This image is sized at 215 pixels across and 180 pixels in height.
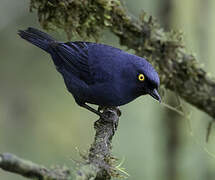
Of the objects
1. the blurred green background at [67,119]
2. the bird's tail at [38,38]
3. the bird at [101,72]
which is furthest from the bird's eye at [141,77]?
the blurred green background at [67,119]

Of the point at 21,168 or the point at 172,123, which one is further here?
the point at 172,123

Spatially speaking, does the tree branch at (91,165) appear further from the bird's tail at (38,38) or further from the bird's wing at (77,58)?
the bird's tail at (38,38)

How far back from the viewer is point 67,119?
8.92 m

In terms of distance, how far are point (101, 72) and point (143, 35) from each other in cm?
72

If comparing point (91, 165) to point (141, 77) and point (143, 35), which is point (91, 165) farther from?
point (143, 35)

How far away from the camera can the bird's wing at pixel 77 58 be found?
15.3 feet

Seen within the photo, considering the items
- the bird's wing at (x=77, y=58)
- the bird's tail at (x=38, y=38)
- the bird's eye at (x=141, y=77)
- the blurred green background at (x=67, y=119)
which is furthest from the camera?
the blurred green background at (x=67, y=119)

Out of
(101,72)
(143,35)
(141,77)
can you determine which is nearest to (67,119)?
(101,72)

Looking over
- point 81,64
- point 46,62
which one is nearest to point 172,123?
point 81,64

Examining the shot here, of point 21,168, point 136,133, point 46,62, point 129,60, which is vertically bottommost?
point 21,168

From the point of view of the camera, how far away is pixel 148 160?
9641 millimetres

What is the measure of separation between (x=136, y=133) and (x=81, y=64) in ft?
17.4

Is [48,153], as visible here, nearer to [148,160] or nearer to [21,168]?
[148,160]

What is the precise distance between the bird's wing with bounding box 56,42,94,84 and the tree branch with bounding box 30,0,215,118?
0.18 m
